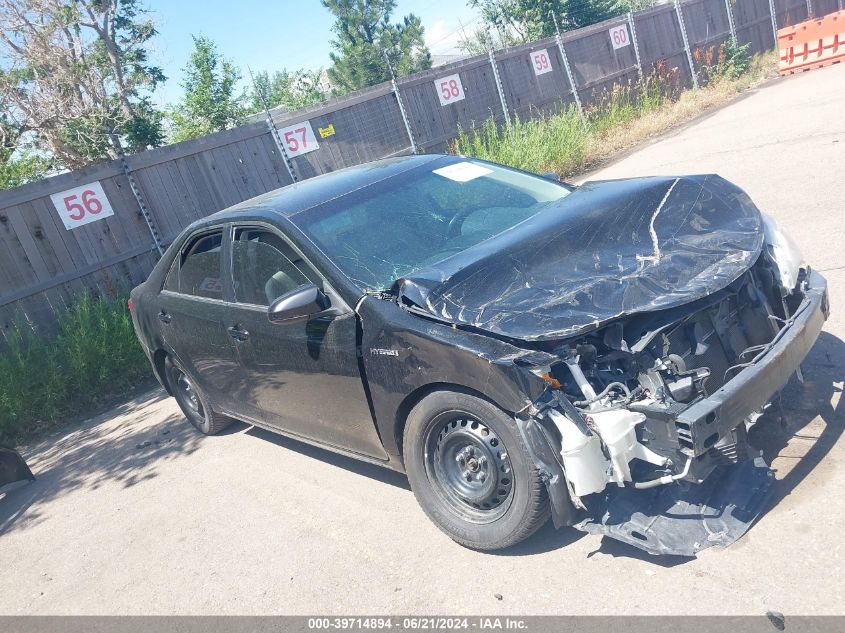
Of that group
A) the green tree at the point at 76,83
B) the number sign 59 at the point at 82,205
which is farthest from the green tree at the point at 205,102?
the number sign 59 at the point at 82,205

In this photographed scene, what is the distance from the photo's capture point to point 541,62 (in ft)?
56.0

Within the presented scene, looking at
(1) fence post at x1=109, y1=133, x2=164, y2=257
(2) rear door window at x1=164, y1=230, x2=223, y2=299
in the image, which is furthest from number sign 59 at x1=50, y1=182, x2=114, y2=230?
(2) rear door window at x1=164, y1=230, x2=223, y2=299

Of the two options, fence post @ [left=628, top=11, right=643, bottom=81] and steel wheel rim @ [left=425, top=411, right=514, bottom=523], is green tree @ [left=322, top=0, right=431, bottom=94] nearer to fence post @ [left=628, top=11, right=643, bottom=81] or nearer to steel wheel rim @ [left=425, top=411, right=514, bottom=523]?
fence post @ [left=628, top=11, right=643, bottom=81]

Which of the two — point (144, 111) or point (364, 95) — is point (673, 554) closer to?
point (364, 95)

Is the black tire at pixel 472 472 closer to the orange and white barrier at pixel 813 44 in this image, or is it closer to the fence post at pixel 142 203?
the fence post at pixel 142 203

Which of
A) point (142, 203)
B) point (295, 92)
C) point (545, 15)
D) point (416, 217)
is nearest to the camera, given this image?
point (416, 217)

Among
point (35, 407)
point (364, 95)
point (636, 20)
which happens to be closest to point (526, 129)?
point (364, 95)

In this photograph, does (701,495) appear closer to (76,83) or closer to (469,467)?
(469,467)

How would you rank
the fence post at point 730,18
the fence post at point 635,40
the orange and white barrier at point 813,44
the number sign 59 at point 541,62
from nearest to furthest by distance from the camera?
1. the number sign 59 at point 541,62
2. the orange and white barrier at point 813,44
3. the fence post at point 635,40
4. the fence post at point 730,18

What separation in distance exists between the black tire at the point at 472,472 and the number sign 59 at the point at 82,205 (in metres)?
8.04

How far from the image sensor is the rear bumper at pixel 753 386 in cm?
283

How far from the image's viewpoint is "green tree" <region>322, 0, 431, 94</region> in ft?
158

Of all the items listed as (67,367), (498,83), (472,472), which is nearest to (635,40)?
(498,83)

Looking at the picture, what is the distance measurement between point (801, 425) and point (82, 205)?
9.39m
